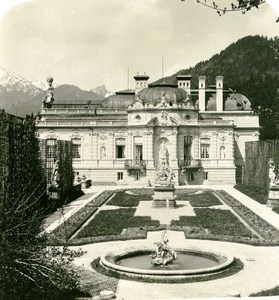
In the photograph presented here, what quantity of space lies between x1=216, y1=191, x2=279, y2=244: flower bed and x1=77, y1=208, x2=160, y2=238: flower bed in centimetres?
469

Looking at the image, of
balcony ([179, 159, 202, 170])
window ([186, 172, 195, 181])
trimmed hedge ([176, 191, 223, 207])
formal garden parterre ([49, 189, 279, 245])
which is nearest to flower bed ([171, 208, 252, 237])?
formal garden parterre ([49, 189, 279, 245])

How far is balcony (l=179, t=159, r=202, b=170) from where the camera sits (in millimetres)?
47778

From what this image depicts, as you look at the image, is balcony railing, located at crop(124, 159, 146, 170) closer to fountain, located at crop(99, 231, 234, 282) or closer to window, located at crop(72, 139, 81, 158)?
window, located at crop(72, 139, 81, 158)

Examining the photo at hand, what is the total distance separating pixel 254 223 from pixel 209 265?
8219mm

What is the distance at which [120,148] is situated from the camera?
164ft

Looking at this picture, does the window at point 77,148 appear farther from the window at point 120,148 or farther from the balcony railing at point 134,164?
the balcony railing at point 134,164

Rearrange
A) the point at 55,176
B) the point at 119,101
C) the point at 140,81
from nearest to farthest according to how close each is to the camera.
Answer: the point at 55,176 < the point at 119,101 < the point at 140,81

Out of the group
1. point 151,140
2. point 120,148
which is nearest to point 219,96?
point 151,140

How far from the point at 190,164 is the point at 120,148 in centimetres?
706

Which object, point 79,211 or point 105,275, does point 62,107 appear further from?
point 105,275

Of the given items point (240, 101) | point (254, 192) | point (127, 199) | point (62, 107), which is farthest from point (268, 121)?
point (127, 199)

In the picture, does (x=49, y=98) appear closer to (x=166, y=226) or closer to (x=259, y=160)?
(x=259, y=160)

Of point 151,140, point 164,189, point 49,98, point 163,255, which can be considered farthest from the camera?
point 49,98

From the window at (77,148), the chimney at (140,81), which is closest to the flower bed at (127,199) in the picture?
the window at (77,148)
